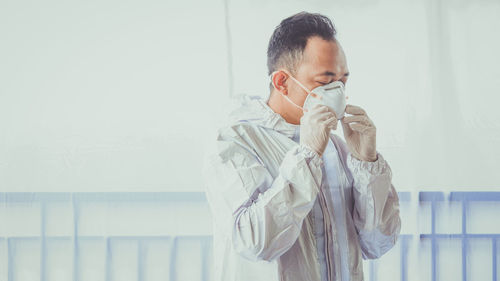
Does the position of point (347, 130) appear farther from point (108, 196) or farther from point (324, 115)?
point (108, 196)

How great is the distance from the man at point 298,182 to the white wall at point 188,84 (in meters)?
0.33

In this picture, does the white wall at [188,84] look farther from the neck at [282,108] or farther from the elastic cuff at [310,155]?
the elastic cuff at [310,155]

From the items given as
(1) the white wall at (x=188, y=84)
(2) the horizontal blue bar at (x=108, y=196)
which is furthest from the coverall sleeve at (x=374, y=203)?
(2) the horizontal blue bar at (x=108, y=196)

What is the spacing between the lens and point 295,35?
3.49 ft

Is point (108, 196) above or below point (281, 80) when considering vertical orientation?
below

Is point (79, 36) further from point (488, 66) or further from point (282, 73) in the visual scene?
point (488, 66)

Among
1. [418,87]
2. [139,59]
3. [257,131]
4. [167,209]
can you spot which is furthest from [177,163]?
[418,87]

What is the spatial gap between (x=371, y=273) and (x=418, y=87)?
550 millimetres

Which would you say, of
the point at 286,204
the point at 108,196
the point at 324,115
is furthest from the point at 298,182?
the point at 108,196

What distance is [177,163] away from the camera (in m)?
Result: 1.42

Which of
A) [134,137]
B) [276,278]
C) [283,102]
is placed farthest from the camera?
[134,137]

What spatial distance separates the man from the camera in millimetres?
915

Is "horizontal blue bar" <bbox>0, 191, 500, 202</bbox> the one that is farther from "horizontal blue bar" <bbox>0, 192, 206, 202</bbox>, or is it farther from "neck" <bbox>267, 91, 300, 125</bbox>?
"neck" <bbox>267, 91, 300, 125</bbox>

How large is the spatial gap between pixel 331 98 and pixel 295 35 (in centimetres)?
16
